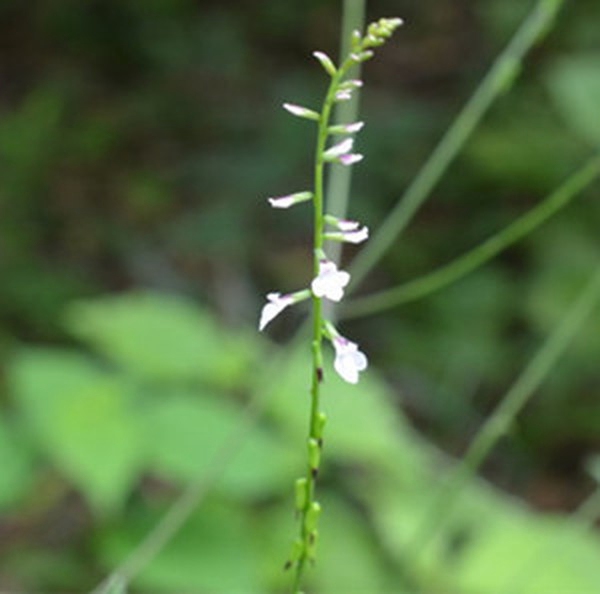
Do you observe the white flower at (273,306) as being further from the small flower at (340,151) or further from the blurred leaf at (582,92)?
the blurred leaf at (582,92)

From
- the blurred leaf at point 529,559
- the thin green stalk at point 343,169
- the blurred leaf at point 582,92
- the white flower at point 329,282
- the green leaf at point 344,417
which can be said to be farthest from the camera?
the blurred leaf at point 582,92

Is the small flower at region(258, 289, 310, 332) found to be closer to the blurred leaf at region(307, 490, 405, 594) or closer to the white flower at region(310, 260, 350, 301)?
the white flower at region(310, 260, 350, 301)

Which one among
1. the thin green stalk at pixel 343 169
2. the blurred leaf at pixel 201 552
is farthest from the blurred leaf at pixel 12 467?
the thin green stalk at pixel 343 169

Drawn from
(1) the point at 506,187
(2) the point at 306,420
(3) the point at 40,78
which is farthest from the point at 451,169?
(2) the point at 306,420

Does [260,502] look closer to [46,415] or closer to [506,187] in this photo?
[46,415]

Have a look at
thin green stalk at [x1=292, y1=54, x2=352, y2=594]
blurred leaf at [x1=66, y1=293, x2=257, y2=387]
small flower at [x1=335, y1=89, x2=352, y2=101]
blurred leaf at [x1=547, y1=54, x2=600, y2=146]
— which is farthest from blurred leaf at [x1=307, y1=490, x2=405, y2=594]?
small flower at [x1=335, y1=89, x2=352, y2=101]
